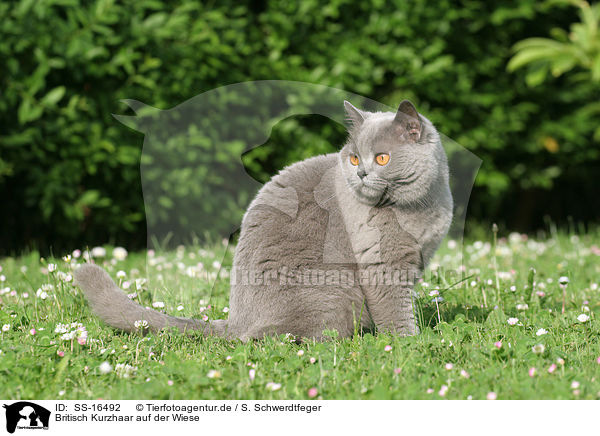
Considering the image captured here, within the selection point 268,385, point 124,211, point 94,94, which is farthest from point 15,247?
point 268,385

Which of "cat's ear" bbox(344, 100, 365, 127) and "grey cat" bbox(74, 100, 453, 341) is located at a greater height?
"cat's ear" bbox(344, 100, 365, 127)

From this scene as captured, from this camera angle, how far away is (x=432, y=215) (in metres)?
2.64

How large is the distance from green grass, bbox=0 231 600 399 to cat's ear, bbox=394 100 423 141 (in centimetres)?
81

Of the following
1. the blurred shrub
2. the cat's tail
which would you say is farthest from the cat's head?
the blurred shrub

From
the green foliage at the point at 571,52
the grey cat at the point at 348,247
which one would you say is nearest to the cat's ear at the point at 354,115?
the grey cat at the point at 348,247

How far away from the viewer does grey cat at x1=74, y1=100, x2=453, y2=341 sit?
2.55 m

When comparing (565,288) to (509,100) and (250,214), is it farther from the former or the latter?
(509,100)

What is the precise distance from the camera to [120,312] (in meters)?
2.66

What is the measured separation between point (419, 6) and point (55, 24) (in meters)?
3.00

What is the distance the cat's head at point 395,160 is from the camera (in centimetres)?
253
